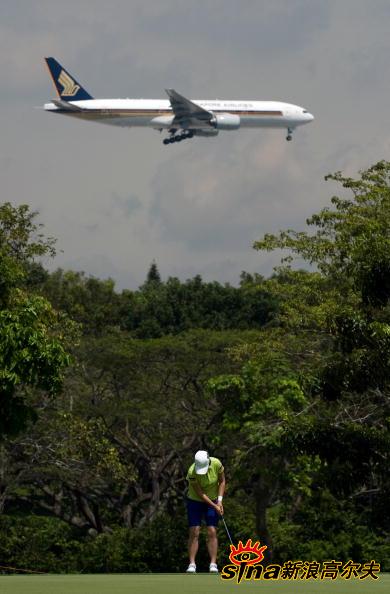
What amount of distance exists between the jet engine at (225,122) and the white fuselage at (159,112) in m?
1.00

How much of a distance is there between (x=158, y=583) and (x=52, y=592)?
5.51ft

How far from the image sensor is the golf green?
973 cm

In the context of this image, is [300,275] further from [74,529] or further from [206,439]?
[74,529]

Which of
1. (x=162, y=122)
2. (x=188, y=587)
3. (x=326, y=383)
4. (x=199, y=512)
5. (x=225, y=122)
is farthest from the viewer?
(x=162, y=122)

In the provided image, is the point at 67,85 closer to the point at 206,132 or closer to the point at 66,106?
the point at 66,106

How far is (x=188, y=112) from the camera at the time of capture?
83.3 metres

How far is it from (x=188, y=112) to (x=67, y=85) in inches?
686

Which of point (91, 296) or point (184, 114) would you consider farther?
point (184, 114)

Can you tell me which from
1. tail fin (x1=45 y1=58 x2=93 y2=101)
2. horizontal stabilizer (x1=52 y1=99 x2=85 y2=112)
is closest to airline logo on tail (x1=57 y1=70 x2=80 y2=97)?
tail fin (x1=45 y1=58 x2=93 y2=101)

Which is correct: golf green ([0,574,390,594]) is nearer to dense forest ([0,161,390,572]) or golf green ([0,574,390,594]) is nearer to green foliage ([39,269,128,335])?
dense forest ([0,161,390,572])

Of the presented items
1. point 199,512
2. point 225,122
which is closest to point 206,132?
point 225,122

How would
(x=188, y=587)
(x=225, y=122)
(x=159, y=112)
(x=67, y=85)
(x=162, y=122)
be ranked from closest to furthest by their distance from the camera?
(x=188, y=587)
(x=225, y=122)
(x=162, y=122)
(x=159, y=112)
(x=67, y=85)

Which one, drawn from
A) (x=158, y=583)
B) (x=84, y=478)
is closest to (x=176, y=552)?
(x=84, y=478)

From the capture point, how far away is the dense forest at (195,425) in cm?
2020
